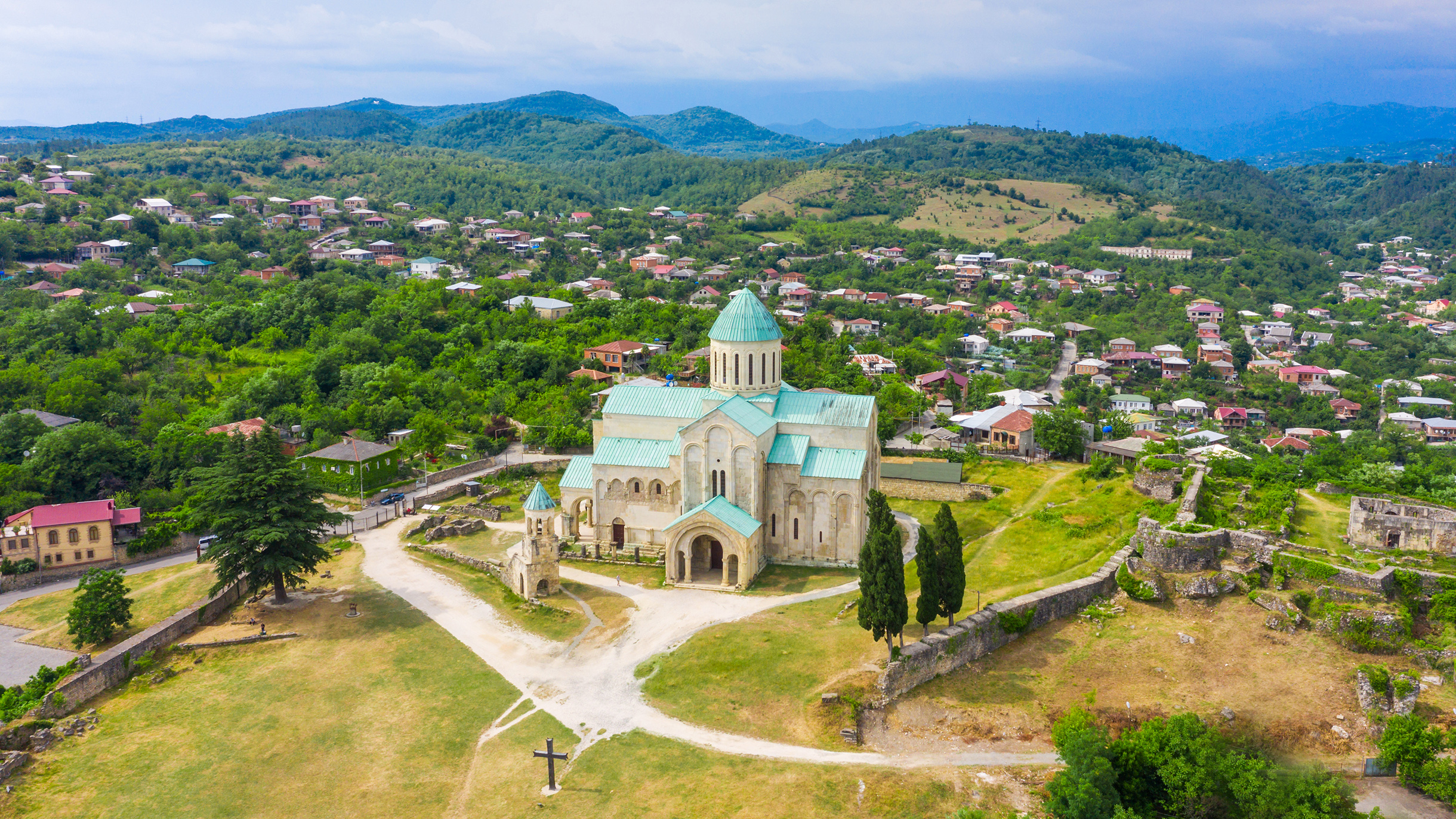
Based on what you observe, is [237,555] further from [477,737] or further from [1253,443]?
[1253,443]

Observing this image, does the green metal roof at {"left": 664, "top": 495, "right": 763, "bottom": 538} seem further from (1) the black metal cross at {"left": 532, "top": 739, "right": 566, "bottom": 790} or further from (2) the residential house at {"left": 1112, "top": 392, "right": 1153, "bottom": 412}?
(2) the residential house at {"left": 1112, "top": 392, "right": 1153, "bottom": 412}

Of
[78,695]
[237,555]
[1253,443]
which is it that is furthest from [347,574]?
[1253,443]

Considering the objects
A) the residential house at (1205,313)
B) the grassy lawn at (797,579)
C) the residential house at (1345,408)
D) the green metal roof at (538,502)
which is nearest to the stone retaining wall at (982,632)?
the grassy lawn at (797,579)

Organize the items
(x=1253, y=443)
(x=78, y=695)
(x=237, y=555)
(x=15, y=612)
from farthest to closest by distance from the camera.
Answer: (x=1253, y=443), (x=15, y=612), (x=237, y=555), (x=78, y=695)

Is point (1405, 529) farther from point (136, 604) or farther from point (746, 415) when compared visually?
point (136, 604)

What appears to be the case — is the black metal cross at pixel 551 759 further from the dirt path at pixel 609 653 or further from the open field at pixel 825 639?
the open field at pixel 825 639

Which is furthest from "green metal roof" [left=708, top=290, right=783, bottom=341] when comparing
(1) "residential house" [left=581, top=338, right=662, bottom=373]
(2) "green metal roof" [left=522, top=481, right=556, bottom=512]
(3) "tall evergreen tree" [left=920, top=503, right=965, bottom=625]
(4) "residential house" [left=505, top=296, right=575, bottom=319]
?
(4) "residential house" [left=505, top=296, right=575, bottom=319]
